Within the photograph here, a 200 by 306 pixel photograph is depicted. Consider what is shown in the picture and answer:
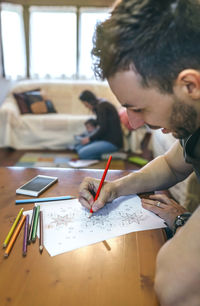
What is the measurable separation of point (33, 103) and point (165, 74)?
133 inches

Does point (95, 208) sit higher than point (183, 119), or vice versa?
point (183, 119)

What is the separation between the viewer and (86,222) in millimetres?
734

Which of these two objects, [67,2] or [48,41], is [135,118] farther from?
[67,2]

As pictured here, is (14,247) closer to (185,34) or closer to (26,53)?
(185,34)

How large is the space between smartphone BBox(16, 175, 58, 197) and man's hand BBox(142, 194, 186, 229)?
0.34m

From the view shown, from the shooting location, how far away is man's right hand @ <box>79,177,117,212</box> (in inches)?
31.4

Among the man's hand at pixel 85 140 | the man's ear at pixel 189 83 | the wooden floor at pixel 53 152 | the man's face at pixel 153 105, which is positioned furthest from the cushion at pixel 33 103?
the man's ear at pixel 189 83

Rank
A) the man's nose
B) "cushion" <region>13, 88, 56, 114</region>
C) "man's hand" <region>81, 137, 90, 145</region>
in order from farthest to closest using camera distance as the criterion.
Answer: "cushion" <region>13, 88, 56, 114</region>
"man's hand" <region>81, 137, 90, 145</region>
the man's nose

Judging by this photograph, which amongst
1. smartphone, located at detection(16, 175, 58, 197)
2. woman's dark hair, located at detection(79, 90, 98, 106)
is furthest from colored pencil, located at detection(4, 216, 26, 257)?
woman's dark hair, located at detection(79, 90, 98, 106)

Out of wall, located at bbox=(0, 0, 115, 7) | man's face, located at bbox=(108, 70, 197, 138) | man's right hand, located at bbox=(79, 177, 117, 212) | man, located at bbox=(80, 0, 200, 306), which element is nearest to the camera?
man, located at bbox=(80, 0, 200, 306)

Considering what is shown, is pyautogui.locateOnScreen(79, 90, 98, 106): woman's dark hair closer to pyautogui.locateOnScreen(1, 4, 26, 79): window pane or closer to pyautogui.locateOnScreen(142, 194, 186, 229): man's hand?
pyautogui.locateOnScreen(142, 194, 186, 229): man's hand

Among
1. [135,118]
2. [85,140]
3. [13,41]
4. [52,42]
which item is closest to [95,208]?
[135,118]

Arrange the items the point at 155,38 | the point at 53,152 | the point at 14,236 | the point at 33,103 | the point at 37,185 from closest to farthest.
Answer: the point at 155,38 < the point at 14,236 < the point at 37,185 < the point at 53,152 < the point at 33,103

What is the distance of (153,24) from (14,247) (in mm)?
569
